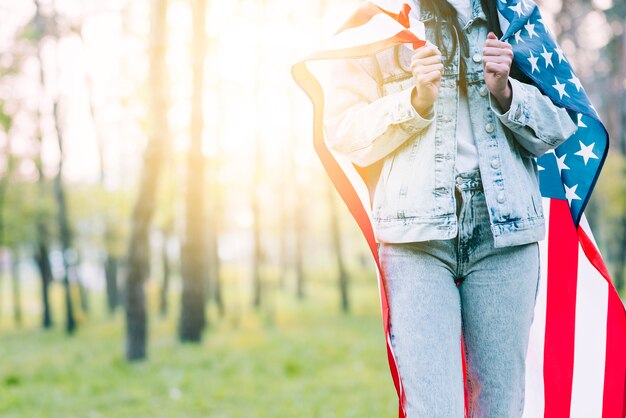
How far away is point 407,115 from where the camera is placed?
90.4 inches

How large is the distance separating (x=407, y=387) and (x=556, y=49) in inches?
58.3

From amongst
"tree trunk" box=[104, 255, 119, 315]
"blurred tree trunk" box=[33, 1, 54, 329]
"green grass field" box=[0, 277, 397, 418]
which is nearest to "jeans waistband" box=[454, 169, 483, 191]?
"green grass field" box=[0, 277, 397, 418]

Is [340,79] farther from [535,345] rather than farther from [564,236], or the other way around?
[535,345]

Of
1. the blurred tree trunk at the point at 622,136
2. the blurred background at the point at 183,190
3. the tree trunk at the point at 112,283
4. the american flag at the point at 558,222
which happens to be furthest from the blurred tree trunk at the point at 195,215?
the tree trunk at the point at 112,283

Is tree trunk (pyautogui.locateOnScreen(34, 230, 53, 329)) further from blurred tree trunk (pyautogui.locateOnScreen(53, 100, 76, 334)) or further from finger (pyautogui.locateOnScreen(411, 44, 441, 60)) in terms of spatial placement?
finger (pyautogui.locateOnScreen(411, 44, 441, 60))

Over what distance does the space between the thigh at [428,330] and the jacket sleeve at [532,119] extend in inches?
19.1

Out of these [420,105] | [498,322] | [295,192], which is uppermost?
[420,105]

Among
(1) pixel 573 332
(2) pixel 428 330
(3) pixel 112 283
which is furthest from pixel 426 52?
(3) pixel 112 283

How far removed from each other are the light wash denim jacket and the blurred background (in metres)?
4.29

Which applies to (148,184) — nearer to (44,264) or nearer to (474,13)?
→ (474,13)

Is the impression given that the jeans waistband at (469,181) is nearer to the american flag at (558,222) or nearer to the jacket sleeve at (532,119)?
the jacket sleeve at (532,119)

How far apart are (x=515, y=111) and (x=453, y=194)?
38 cm

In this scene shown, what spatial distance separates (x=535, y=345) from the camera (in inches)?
120

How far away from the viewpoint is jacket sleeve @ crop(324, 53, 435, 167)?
7.63 ft
